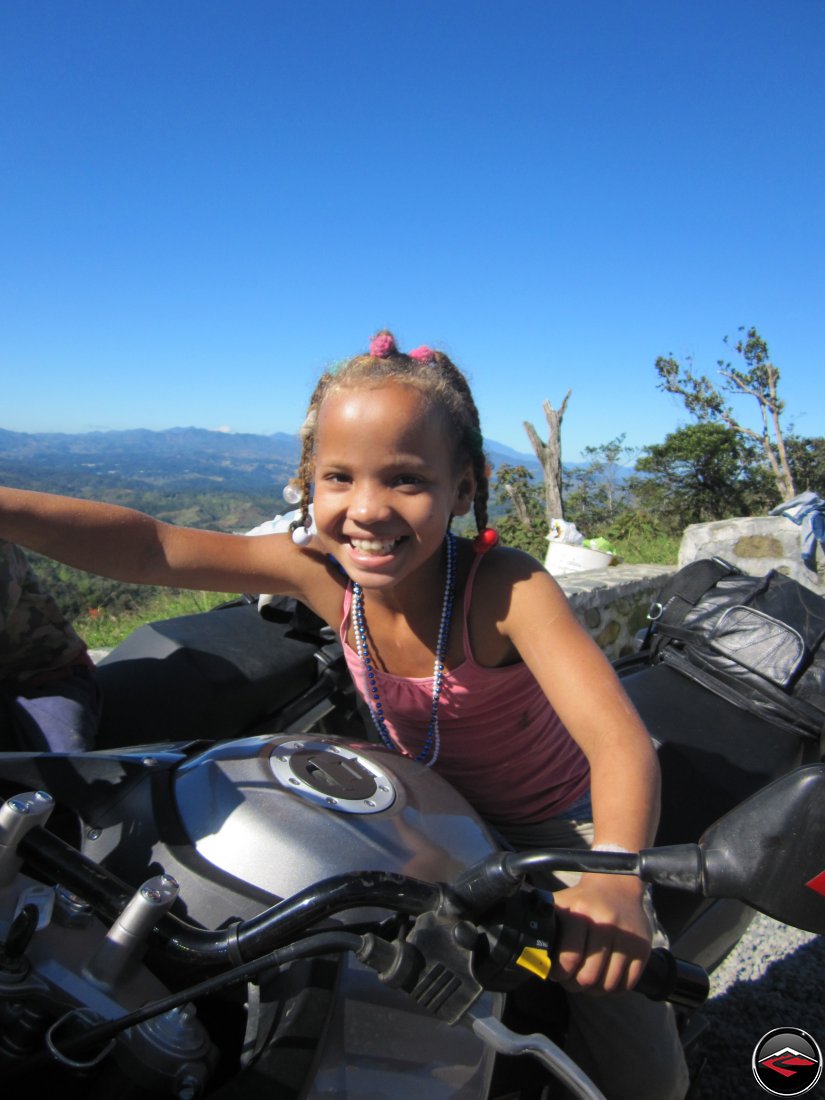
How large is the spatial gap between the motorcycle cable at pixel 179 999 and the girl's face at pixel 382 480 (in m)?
0.70

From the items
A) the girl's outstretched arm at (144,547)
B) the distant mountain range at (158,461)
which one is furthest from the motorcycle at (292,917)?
the distant mountain range at (158,461)

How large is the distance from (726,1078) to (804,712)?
42.0 inches

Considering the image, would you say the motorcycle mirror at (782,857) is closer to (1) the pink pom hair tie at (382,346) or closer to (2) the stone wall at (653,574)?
(1) the pink pom hair tie at (382,346)

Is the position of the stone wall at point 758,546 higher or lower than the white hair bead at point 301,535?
lower

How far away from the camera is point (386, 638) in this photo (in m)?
1.69

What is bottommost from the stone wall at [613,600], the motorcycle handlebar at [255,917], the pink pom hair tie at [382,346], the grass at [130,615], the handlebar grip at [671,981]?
the grass at [130,615]

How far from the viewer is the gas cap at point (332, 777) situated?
0.97 metres

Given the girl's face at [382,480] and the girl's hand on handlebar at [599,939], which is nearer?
the girl's hand on handlebar at [599,939]

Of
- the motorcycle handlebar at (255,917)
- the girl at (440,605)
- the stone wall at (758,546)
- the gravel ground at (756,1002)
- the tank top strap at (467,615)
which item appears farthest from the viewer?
the stone wall at (758,546)

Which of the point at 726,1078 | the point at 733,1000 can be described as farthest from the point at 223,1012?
the point at 733,1000

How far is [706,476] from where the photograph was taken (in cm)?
2095

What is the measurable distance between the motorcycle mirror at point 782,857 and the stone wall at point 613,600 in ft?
12.9

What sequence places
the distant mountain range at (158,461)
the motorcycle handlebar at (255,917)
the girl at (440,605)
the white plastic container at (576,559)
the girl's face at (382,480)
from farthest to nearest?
the distant mountain range at (158,461), the white plastic container at (576,559), the girl's face at (382,480), the girl at (440,605), the motorcycle handlebar at (255,917)

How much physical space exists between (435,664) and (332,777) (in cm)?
62
